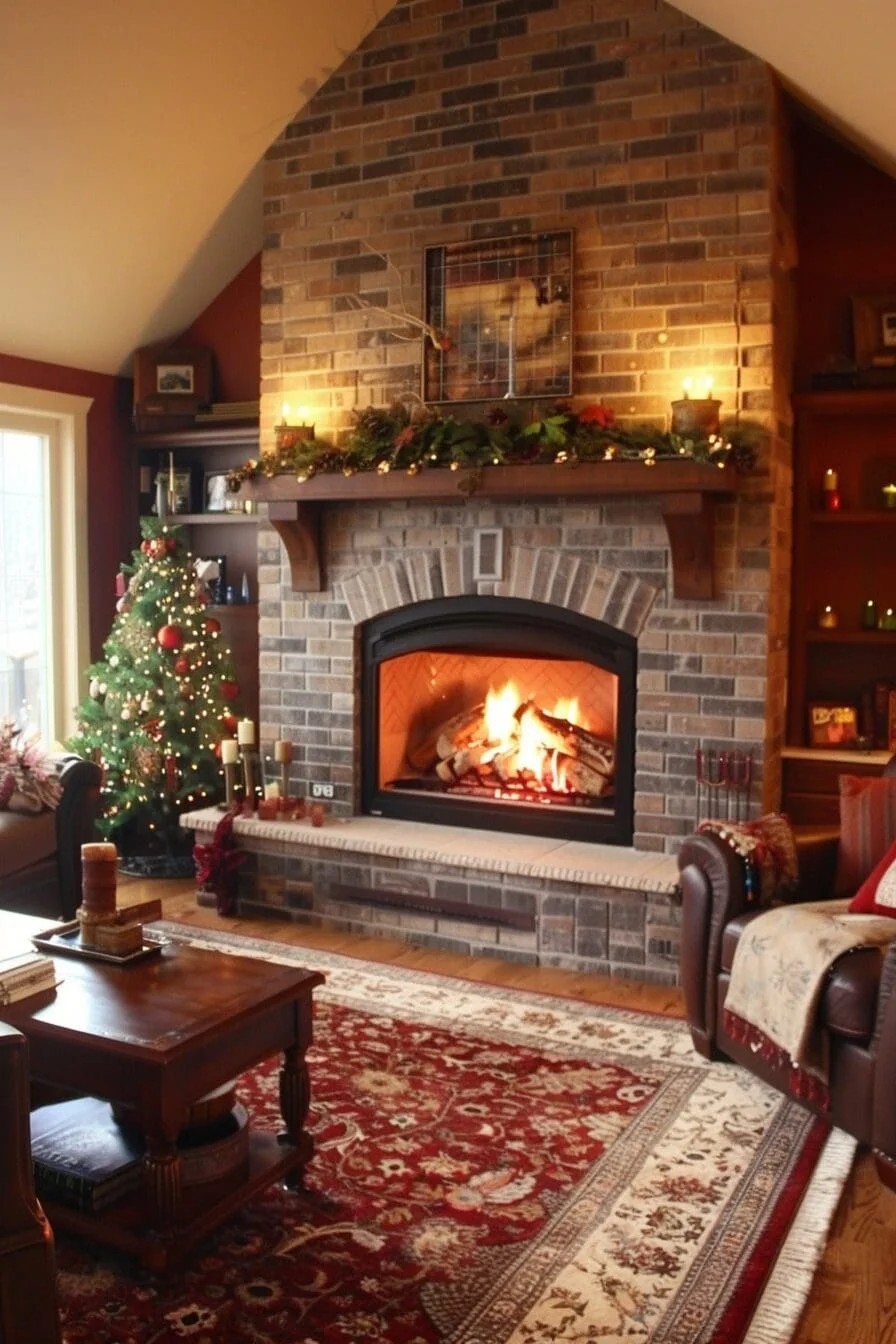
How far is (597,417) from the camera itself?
461 cm

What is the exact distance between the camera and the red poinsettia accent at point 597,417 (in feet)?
15.1

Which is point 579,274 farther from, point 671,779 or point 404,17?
point 671,779

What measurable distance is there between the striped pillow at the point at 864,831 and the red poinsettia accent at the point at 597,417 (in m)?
1.59

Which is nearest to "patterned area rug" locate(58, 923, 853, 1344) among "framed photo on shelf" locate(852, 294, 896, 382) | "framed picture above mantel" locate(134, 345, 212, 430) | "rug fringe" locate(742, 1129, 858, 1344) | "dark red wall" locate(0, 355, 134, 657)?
"rug fringe" locate(742, 1129, 858, 1344)

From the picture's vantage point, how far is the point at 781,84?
4508 mm

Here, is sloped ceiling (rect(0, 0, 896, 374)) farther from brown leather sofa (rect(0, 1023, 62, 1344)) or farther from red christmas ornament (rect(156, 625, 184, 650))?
brown leather sofa (rect(0, 1023, 62, 1344))

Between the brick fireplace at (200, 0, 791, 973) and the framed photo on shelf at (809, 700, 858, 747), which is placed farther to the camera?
the framed photo on shelf at (809, 700, 858, 747)

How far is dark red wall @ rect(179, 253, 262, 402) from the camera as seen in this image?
6301 mm

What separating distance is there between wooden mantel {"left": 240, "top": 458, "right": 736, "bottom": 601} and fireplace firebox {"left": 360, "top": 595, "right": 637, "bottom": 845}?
445mm

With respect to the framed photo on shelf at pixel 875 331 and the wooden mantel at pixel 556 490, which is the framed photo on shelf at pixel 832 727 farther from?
the framed photo on shelf at pixel 875 331

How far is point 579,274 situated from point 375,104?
46.5 inches

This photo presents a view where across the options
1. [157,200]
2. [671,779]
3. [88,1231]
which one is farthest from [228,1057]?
[157,200]

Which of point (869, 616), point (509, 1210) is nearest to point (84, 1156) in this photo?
point (509, 1210)

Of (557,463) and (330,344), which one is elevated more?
(330,344)
